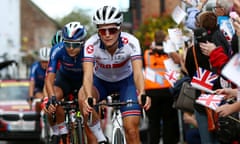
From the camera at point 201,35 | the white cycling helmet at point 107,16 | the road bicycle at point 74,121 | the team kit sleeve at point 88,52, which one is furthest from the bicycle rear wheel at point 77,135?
the camera at point 201,35

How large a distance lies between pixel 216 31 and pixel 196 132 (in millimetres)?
3175

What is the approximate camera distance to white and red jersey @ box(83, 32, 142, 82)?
30.4 feet

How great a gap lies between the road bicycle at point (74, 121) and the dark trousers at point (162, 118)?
3.02m

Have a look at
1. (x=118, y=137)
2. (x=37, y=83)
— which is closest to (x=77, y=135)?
(x=118, y=137)

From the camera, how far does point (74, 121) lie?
33.0 ft

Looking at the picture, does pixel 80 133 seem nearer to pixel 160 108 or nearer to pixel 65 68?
pixel 65 68

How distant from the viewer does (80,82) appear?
11.3 metres

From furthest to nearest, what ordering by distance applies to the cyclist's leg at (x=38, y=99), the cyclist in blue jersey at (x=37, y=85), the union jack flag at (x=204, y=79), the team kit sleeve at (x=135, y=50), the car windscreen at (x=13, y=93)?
the car windscreen at (x=13, y=93)
the cyclist in blue jersey at (x=37, y=85)
the cyclist's leg at (x=38, y=99)
the team kit sleeve at (x=135, y=50)
the union jack flag at (x=204, y=79)

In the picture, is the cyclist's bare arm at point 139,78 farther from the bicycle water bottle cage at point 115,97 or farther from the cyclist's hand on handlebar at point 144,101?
the bicycle water bottle cage at point 115,97

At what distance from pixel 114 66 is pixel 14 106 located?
890cm

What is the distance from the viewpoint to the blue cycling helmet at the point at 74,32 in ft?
34.0

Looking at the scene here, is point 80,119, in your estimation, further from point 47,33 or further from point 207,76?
point 47,33

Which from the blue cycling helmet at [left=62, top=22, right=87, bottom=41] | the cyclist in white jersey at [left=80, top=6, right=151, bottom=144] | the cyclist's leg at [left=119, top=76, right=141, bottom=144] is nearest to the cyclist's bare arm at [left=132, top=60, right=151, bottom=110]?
the cyclist in white jersey at [left=80, top=6, right=151, bottom=144]

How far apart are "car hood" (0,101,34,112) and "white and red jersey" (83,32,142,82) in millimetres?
7902
